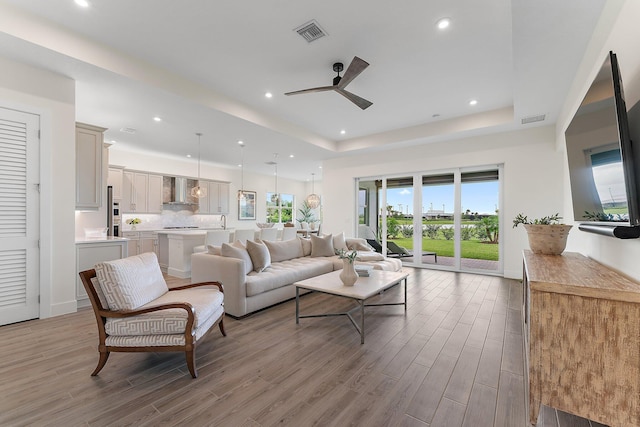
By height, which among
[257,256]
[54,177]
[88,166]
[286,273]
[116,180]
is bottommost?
[286,273]

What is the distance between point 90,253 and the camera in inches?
146

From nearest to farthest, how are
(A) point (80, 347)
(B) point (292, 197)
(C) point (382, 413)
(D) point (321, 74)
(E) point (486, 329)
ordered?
(C) point (382, 413) → (A) point (80, 347) → (E) point (486, 329) → (D) point (321, 74) → (B) point (292, 197)

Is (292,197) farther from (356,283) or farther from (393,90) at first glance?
(356,283)

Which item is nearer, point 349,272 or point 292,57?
point 349,272

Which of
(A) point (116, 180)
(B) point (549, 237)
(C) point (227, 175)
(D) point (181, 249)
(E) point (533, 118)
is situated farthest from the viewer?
(C) point (227, 175)

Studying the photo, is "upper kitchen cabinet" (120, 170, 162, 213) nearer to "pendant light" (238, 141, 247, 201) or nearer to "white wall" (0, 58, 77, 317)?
"pendant light" (238, 141, 247, 201)

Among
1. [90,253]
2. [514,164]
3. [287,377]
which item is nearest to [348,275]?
[287,377]

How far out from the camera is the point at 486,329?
9.64 feet

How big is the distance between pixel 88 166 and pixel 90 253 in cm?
129

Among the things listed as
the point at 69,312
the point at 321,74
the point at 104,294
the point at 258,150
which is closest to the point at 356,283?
the point at 104,294

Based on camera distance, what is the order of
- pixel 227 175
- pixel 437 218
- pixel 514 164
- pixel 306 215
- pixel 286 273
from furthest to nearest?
pixel 306 215
pixel 227 175
pixel 437 218
pixel 514 164
pixel 286 273

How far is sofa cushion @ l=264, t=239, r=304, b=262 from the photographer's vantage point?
4.64 metres

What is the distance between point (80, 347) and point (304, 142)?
494 centimetres

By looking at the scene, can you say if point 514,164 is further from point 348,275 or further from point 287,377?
point 287,377
